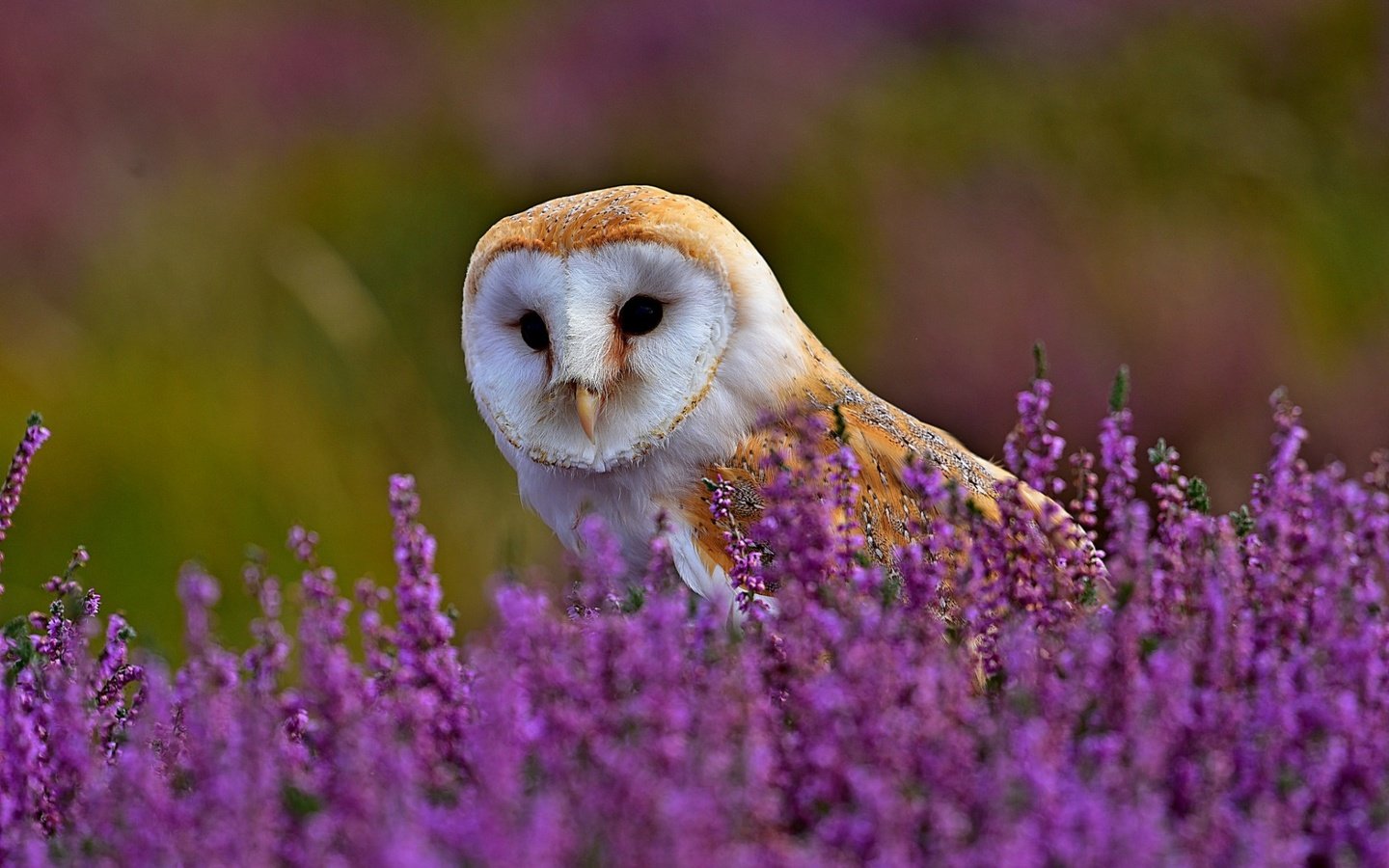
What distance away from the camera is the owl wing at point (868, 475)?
1.96 meters

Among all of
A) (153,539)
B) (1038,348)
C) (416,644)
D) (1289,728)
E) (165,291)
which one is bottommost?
(1289,728)

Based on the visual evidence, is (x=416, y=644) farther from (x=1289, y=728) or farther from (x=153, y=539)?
(x=153, y=539)

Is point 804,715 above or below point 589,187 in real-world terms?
below

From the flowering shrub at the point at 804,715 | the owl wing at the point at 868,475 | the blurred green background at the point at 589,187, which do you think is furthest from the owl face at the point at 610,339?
the blurred green background at the point at 589,187

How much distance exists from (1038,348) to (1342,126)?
5.50 meters

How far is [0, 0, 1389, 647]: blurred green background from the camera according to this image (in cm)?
404

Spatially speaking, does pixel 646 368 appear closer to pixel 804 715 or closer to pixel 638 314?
pixel 638 314

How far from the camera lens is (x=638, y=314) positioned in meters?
2.11

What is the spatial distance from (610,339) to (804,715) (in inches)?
42.2

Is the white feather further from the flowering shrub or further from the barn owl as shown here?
the flowering shrub

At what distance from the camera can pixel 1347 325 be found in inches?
211

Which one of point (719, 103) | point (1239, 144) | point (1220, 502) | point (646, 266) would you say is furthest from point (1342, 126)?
point (646, 266)

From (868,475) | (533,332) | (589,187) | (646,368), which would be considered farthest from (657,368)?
(589,187)

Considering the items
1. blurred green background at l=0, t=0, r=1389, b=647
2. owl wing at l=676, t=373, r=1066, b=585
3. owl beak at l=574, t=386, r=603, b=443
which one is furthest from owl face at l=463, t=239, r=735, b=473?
blurred green background at l=0, t=0, r=1389, b=647
